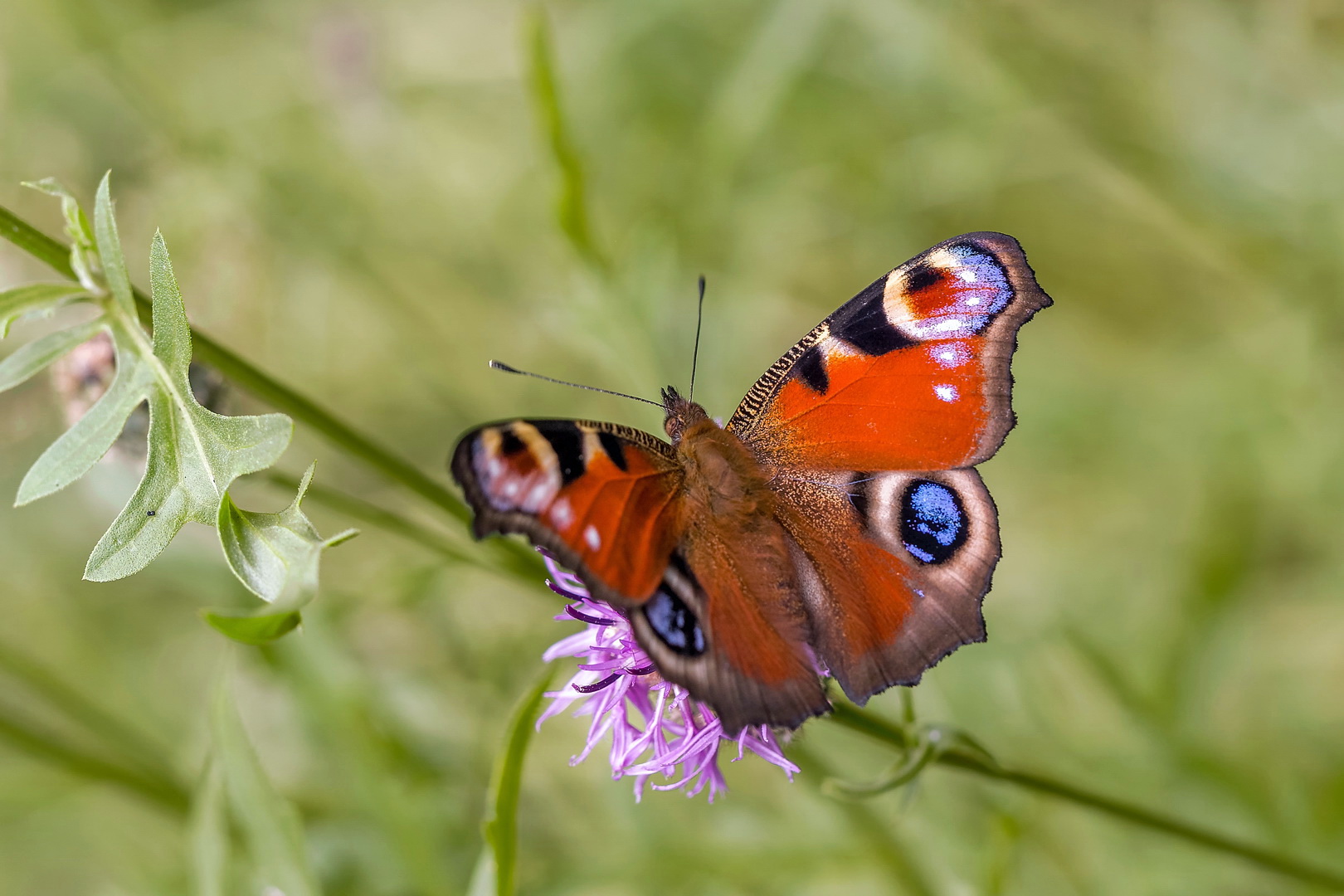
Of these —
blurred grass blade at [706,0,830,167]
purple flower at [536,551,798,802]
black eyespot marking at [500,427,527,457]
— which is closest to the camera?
black eyespot marking at [500,427,527,457]

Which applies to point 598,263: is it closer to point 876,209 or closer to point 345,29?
point 876,209

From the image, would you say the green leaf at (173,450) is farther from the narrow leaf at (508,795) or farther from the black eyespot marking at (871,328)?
the black eyespot marking at (871,328)

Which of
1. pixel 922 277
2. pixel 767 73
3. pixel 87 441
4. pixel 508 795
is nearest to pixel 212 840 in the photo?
pixel 508 795

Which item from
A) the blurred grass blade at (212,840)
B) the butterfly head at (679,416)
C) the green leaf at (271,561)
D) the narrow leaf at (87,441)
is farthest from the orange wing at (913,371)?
the blurred grass blade at (212,840)

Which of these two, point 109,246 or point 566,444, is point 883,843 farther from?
point 109,246

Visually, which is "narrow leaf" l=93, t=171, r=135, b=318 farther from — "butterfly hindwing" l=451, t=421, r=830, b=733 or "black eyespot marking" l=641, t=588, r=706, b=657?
"black eyespot marking" l=641, t=588, r=706, b=657

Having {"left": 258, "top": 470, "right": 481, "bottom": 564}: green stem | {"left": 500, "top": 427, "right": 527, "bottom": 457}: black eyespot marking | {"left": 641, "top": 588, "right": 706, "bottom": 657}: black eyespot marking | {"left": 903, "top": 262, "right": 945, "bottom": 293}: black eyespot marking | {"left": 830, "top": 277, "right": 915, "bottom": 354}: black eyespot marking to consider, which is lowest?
{"left": 258, "top": 470, "right": 481, "bottom": 564}: green stem

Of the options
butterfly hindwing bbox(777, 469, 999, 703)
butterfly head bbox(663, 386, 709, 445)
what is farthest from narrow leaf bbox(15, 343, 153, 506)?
butterfly hindwing bbox(777, 469, 999, 703)
